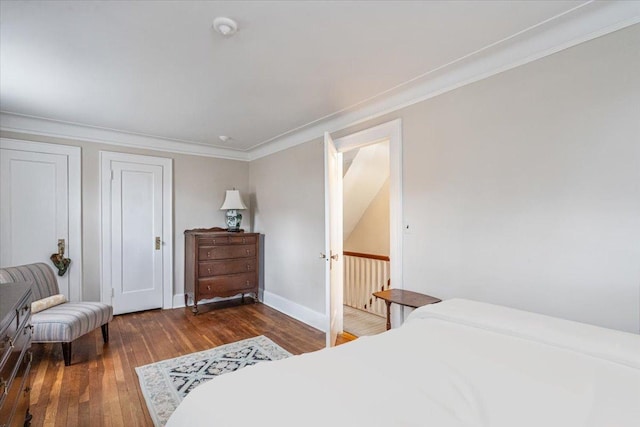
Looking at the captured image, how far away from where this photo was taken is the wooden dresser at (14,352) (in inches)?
47.5

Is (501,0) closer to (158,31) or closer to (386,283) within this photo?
(158,31)

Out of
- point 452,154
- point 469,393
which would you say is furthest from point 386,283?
point 469,393

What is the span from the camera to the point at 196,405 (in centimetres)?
93

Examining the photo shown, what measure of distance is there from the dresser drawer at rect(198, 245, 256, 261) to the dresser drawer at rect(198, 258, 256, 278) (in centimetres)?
7

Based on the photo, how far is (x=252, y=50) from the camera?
6.50 feet

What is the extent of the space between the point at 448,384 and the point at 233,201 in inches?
156

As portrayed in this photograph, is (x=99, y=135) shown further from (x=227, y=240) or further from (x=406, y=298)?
(x=406, y=298)

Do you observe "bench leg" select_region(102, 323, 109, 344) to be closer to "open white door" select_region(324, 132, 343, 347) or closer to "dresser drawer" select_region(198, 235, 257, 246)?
"dresser drawer" select_region(198, 235, 257, 246)

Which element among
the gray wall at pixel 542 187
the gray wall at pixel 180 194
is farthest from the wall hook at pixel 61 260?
the gray wall at pixel 542 187

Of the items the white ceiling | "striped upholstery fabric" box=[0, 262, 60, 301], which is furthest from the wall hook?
the white ceiling

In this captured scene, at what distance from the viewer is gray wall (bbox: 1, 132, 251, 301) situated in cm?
374

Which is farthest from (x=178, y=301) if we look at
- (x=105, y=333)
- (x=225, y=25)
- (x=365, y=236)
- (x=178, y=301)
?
(x=225, y=25)

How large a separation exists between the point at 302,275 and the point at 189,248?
1.61m

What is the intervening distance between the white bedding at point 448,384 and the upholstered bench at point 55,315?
224 cm
